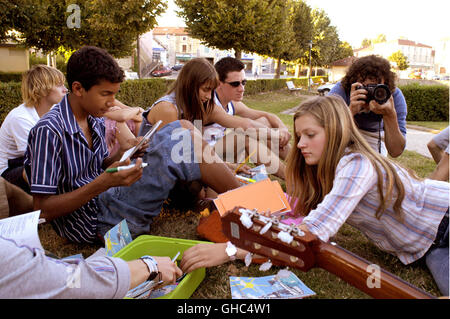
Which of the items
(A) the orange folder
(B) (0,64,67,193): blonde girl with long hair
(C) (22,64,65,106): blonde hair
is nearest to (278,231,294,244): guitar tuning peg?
(A) the orange folder

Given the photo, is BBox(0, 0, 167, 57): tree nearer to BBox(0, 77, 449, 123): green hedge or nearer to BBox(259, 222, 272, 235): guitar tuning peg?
BBox(0, 77, 449, 123): green hedge

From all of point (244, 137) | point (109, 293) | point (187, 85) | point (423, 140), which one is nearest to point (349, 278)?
point (109, 293)

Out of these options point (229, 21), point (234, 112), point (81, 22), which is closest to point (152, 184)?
point (234, 112)

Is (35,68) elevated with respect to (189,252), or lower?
elevated

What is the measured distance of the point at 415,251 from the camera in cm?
222

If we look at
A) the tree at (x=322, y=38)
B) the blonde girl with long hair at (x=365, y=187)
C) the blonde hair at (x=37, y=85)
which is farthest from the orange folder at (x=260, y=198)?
the tree at (x=322, y=38)

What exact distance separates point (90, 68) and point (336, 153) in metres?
1.68

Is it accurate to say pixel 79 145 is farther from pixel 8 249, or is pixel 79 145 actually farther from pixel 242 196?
pixel 8 249

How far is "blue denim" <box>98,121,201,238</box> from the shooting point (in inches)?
94.3

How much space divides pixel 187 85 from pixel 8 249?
2.56 m

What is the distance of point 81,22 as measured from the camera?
16.6 meters

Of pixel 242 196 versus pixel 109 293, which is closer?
pixel 109 293

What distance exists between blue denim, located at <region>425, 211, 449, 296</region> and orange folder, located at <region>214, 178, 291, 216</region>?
96 centimetres

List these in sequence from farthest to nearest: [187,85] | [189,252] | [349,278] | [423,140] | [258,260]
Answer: [423,140] → [187,85] → [258,260] → [189,252] → [349,278]
